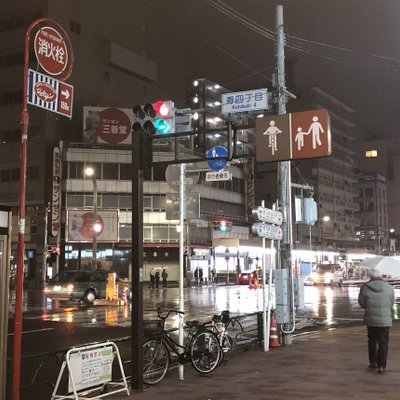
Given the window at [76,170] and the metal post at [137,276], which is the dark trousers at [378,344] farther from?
the window at [76,170]

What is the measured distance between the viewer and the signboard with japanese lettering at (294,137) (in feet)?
28.8

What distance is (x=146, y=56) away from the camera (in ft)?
258

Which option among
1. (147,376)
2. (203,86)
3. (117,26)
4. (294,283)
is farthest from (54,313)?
(203,86)

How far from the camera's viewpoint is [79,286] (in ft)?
95.5

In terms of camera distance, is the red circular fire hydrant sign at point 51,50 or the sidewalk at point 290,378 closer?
the red circular fire hydrant sign at point 51,50

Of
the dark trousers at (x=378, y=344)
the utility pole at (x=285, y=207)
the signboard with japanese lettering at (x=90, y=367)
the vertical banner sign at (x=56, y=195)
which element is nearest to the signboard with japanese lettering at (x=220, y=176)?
the utility pole at (x=285, y=207)

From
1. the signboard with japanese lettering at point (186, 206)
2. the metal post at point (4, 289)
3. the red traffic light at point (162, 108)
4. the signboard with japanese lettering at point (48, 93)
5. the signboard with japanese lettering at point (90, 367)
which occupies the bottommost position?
the signboard with japanese lettering at point (90, 367)

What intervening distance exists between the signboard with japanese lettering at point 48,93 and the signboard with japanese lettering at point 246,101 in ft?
22.3

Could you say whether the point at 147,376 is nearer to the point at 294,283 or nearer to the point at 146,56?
the point at 294,283

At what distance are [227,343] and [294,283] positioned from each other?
346 cm

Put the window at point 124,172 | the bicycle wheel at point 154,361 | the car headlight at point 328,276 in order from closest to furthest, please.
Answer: the bicycle wheel at point 154,361, the car headlight at point 328,276, the window at point 124,172

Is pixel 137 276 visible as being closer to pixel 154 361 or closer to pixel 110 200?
pixel 154 361

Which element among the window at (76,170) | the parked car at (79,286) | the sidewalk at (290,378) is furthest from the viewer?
the window at (76,170)

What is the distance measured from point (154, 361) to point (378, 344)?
3.99m
